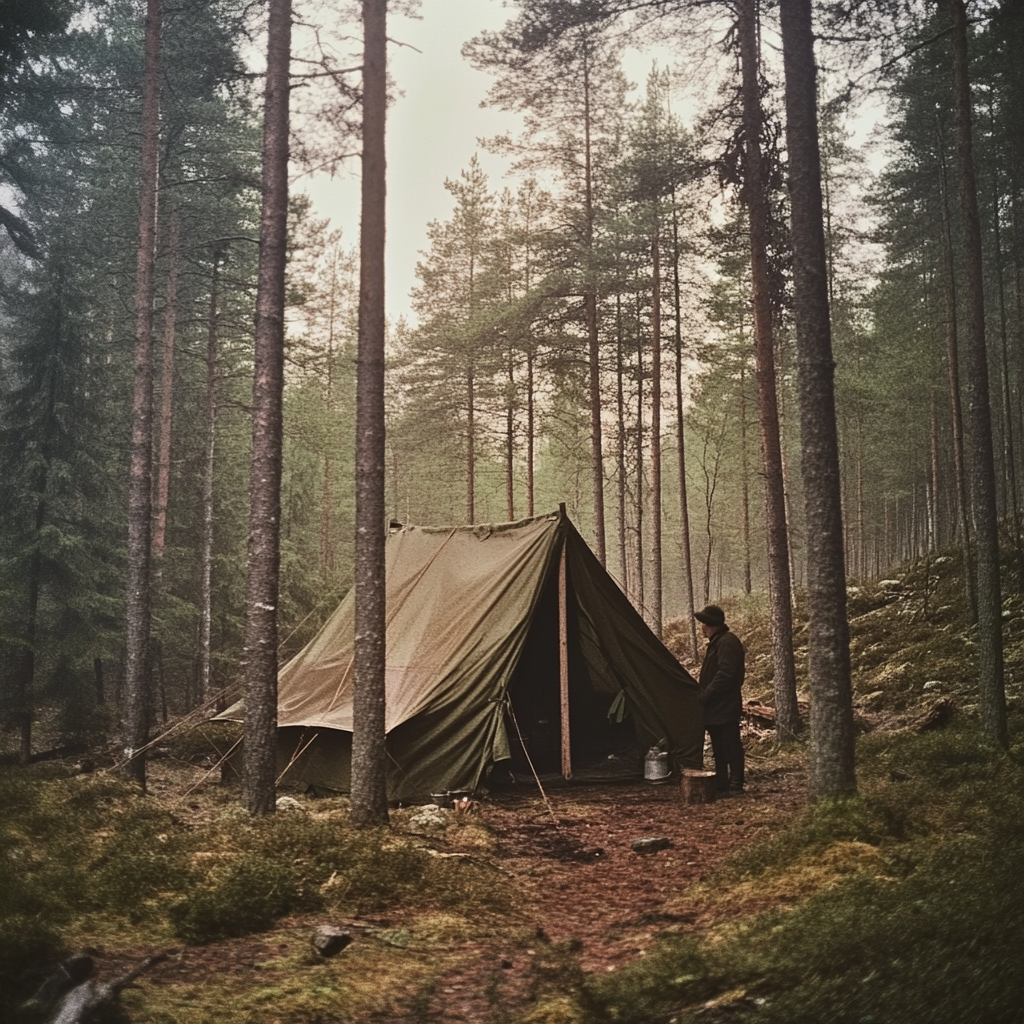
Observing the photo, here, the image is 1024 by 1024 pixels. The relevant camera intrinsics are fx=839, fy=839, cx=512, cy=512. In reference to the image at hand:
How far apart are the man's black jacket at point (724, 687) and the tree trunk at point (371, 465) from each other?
3.38 metres

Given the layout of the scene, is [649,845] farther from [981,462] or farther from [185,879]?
[981,462]

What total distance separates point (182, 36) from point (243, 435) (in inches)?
330

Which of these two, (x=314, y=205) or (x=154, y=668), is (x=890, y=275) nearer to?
(x=314, y=205)

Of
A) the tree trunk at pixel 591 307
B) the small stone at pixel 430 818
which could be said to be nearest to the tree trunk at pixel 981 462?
the small stone at pixel 430 818

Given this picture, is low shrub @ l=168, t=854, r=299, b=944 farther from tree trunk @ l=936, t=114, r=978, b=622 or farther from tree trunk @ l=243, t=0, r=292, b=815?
tree trunk @ l=936, t=114, r=978, b=622

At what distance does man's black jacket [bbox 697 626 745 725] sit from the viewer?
8211 millimetres

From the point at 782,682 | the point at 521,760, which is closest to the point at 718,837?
the point at 521,760

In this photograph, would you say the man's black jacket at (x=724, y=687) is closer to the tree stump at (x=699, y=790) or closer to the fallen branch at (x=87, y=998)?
the tree stump at (x=699, y=790)

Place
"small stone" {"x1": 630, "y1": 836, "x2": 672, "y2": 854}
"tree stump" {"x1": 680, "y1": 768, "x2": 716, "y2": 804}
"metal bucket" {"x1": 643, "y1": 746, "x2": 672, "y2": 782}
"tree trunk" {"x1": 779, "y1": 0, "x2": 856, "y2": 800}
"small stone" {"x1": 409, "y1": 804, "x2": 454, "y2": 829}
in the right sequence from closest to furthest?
"tree trunk" {"x1": 779, "y1": 0, "x2": 856, "y2": 800} → "small stone" {"x1": 630, "y1": 836, "x2": 672, "y2": 854} → "small stone" {"x1": 409, "y1": 804, "x2": 454, "y2": 829} → "tree stump" {"x1": 680, "y1": 768, "x2": 716, "y2": 804} → "metal bucket" {"x1": 643, "y1": 746, "x2": 672, "y2": 782}

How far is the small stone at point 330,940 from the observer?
13.0ft

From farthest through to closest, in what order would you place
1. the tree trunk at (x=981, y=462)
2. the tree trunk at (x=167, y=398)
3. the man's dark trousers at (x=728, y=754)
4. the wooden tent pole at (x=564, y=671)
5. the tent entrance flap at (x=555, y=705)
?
1. the tree trunk at (x=167, y=398)
2. the tent entrance flap at (x=555, y=705)
3. the wooden tent pole at (x=564, y=671)
4. the man's dark trousers at (x=728, y=754)
5. the tree trunk at (x=981, y=462)

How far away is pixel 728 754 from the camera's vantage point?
27.6 feet

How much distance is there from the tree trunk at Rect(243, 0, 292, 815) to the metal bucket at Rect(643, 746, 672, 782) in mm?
4084

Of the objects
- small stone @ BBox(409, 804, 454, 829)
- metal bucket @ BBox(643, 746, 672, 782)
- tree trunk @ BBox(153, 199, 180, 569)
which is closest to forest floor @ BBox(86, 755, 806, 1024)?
Answer: small stone @ BBox(409, 804, 454, 829)
